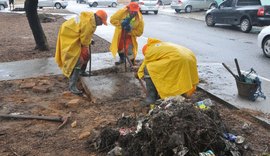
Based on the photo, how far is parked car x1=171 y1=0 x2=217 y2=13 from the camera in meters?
29.0

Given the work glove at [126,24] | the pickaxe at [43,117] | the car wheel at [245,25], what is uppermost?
the work glove at [126,24]

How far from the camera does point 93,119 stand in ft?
18.3

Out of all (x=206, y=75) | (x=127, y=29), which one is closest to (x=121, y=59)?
(x=127, y=29)

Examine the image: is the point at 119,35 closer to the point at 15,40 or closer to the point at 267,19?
the point at 15,40

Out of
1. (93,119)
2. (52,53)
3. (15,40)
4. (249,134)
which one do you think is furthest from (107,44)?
(249,134)

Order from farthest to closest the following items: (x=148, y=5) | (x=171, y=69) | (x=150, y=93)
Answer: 1. (x=148, y=5)
2. (x=150, y=93)
3. (x=171, y=69)

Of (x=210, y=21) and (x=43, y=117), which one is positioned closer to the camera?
(x=43, y=117)

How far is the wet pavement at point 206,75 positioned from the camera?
6352 millimetres

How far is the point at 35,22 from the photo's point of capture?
1112cm

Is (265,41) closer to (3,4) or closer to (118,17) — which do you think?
(118,17)

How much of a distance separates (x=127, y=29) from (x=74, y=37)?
2051 mm

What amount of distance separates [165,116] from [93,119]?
5.61 feet

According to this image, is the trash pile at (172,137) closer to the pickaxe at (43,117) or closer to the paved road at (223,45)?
the pickaxe at (43,117)

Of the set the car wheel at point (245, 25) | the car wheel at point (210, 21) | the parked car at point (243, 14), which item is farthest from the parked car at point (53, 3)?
the car wheel at point (245, 25)
